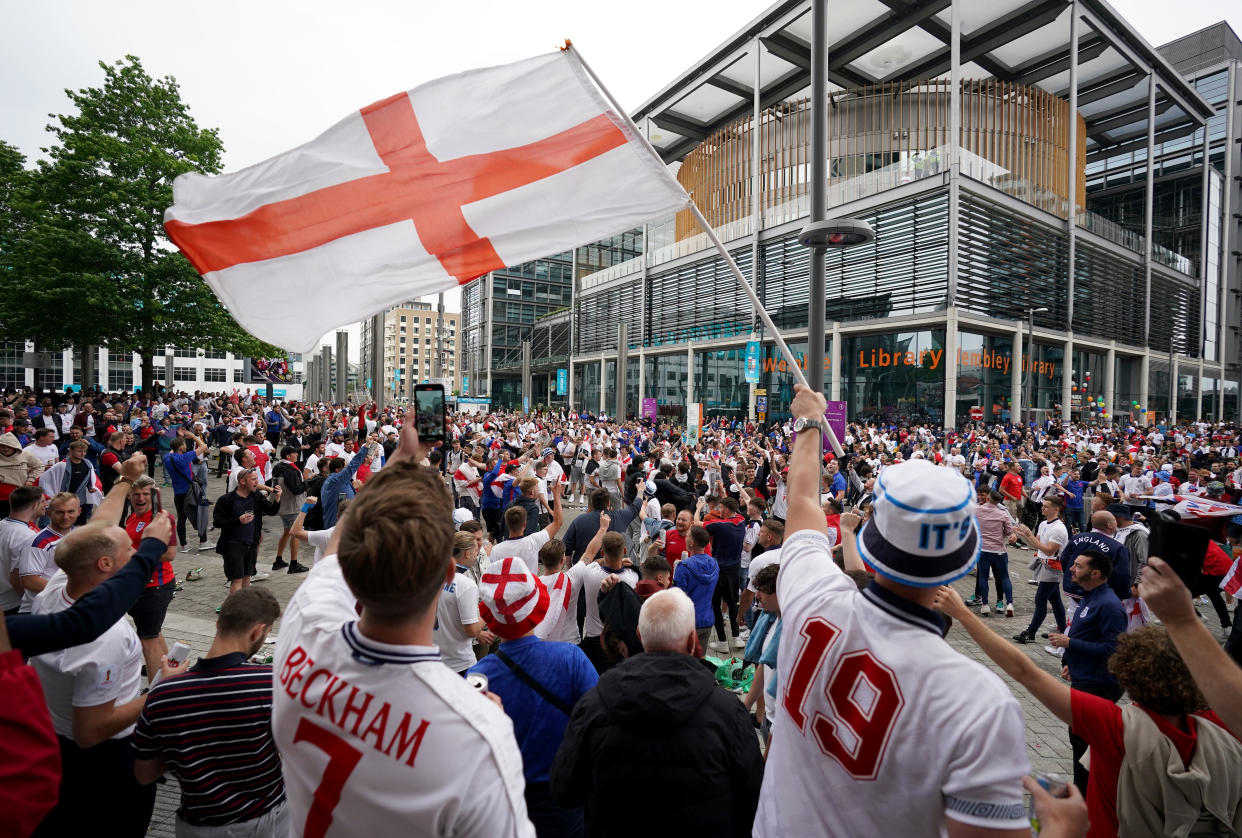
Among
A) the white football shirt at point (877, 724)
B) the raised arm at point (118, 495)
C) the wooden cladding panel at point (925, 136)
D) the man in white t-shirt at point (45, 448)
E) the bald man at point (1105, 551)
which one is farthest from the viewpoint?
the wooden cladding panel at point (925, 136)

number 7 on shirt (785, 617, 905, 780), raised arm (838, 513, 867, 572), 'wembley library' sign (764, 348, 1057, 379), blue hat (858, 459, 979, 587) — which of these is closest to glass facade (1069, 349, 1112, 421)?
'wembley library' sign (764, 348, 1057, 379)

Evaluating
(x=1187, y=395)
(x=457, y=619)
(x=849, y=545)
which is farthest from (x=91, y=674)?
(x=1187, y=395)

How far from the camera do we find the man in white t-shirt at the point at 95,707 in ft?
8.91

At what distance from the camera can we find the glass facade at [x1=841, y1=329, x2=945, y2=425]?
97.8ft

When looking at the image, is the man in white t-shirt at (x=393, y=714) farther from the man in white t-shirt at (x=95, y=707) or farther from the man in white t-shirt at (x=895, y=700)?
the man in white t-shirt at (x=95, y=707)

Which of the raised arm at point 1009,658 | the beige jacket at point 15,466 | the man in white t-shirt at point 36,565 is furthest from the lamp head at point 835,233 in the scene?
the beige jacket at point 15,466

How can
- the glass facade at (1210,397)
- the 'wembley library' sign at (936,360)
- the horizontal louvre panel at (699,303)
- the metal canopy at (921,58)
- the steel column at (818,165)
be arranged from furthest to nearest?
the glass facade at (1210,397) → the horizontal louvre panel at (699,303) → the metal canopy at (921,58) → the 'wembley library' sign at (936,360) → the steel column at (818,165)

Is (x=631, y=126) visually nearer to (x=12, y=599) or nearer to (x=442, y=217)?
(x=442, y=217)

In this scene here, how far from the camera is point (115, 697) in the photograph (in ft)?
9.11

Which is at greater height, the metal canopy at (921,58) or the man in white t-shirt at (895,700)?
the metal canopy at (921,58)

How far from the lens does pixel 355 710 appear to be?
132cm

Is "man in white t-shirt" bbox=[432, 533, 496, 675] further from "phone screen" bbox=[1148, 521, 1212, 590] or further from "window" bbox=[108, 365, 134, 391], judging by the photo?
"window" bbox=[108, 365, 134, 391]

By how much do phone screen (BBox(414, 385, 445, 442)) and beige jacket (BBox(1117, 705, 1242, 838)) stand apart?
3.07m

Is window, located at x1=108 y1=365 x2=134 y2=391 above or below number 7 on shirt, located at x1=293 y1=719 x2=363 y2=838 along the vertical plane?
above
